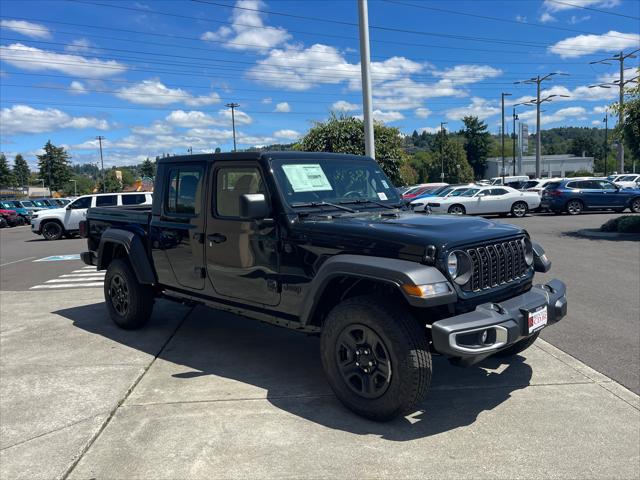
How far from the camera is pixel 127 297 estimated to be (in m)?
5.98

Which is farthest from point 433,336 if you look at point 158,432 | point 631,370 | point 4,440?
point 4,440

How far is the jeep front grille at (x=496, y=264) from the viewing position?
3.67m

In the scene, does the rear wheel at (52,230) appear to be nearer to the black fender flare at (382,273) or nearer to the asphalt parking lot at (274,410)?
the asphalt parking lot at (274,410)

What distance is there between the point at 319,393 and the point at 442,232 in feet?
5.38

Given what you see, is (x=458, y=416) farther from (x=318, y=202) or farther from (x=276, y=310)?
(x=318, y=202)

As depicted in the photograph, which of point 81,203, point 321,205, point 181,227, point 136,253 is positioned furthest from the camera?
point 81,203

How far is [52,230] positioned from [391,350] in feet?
67.0

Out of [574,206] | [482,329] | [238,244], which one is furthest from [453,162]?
[482,329]

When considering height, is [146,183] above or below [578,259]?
above

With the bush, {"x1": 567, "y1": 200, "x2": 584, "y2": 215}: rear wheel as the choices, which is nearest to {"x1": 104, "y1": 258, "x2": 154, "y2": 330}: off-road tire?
the bush

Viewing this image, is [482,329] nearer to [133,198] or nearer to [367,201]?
[367,201]

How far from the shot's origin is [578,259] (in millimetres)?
10797

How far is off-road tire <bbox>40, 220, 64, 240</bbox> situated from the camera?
20.6m

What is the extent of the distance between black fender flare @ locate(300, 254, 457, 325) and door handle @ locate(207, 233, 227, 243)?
1.17 meters
